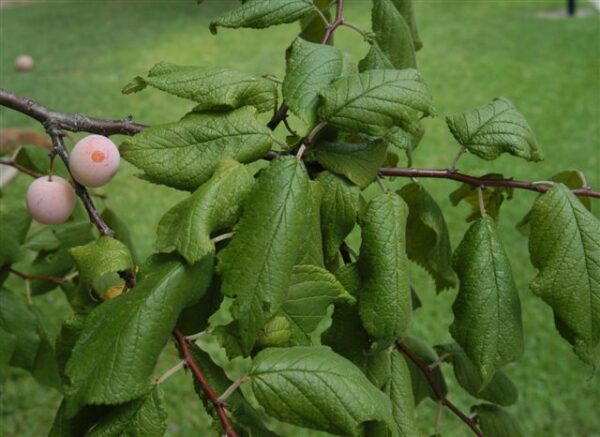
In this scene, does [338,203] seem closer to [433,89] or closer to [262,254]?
[262,254]

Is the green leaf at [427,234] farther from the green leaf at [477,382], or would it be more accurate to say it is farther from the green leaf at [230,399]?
the green leaf at [230,399]

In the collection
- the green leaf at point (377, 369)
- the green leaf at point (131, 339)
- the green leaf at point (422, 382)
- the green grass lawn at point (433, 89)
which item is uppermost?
the green leaf at point (131, 339)

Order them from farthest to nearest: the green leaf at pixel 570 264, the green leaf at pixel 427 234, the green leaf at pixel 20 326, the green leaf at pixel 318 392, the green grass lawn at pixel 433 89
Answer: the green grass lawn at pixel 433 89 → the green leaf at pixel 20 326 → the green leaf at pixel 427 234 → the green leaf at pixel 570 264 → the green leaf at pixel 318 392

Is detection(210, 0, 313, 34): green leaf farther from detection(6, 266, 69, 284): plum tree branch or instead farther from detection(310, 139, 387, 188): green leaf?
detection(6, 266, 69, 284): plum tree branch

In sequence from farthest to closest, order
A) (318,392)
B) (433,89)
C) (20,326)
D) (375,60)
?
(433,89)
(20,326)
(375,60)
(318,392)

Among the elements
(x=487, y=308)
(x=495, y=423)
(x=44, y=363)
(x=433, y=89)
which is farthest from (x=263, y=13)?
(x=433, y=89)

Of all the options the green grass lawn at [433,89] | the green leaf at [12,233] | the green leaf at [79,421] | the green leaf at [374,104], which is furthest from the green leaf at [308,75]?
the green grass lawn at [433,89]

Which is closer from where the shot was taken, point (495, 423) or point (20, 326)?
point (495, 423)
